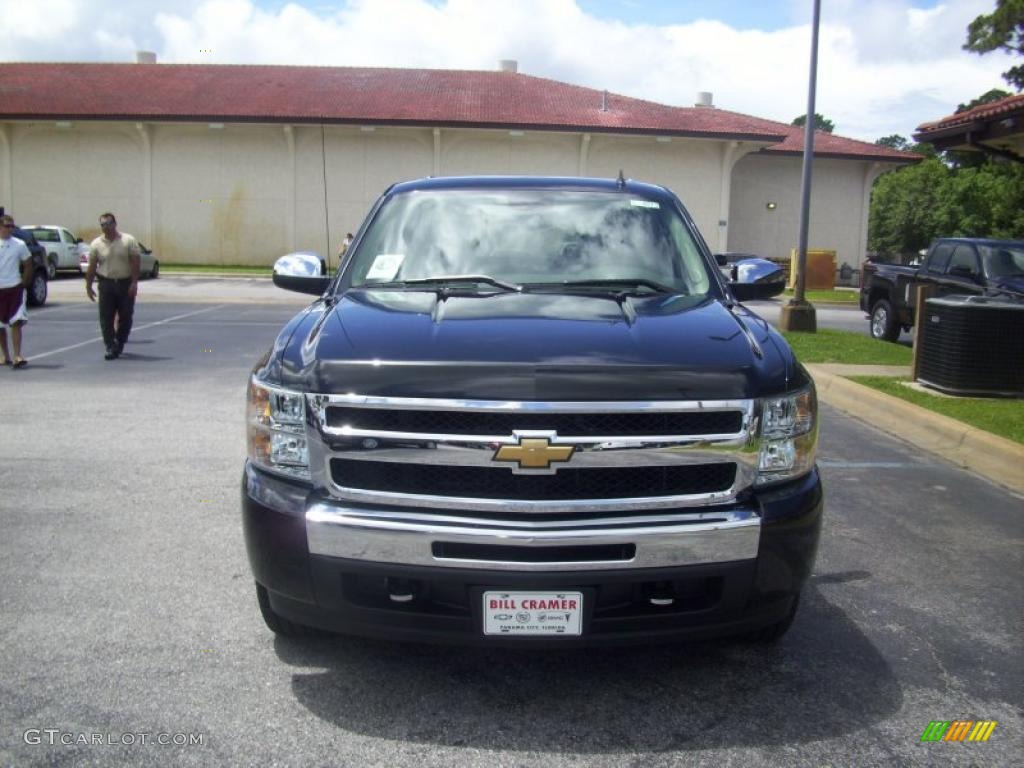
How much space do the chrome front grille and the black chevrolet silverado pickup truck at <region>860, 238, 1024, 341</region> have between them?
36.2ft

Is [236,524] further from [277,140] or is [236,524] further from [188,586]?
[277,140]

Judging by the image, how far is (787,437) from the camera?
133 inches

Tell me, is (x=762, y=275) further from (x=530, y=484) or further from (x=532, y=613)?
(x=532, y=613)

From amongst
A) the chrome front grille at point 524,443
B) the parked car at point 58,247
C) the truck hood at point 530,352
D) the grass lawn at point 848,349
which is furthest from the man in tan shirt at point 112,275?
the parked car at point 58,247

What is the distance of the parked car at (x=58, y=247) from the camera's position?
29.2 m

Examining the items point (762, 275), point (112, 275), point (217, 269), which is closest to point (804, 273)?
point (112, 275)

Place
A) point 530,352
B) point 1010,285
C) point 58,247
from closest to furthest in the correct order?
point 530,352 < point 1010,285 < point 58,247

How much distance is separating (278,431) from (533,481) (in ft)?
2.94

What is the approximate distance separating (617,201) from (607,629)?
8.10ft

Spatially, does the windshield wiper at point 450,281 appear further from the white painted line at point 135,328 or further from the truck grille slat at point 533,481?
the white painted line at point 135,328

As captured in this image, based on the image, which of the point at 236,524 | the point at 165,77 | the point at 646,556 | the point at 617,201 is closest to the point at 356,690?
the point at 646,556

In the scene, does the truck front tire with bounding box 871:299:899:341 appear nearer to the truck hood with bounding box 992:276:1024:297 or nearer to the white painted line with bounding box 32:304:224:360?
the truck hood with bounding box 992:276:1024:297

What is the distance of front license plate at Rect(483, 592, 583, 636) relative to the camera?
3.11 m

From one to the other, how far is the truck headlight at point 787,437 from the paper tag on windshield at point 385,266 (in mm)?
1866
